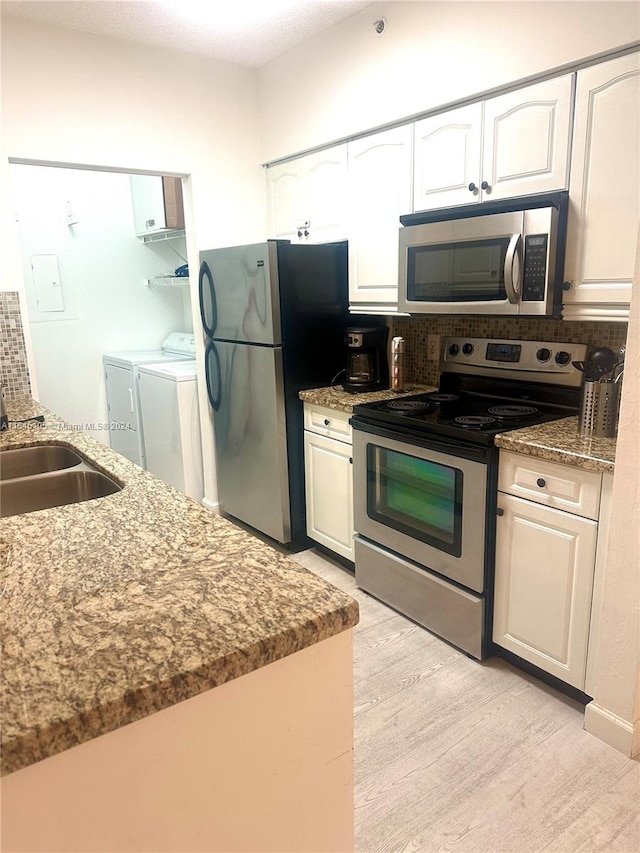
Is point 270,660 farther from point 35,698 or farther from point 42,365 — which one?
point 42,365

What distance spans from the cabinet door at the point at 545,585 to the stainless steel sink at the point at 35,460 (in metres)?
1.46

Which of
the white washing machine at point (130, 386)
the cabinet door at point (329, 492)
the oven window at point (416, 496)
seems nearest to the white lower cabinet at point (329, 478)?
the cabinet door at point (329, 492)

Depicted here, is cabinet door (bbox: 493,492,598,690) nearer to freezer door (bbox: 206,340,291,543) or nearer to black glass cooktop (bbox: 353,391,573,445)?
black glass cooktop (bbox: 353,391,573,445)

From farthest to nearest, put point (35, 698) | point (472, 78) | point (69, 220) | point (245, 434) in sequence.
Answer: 1. point (69, 220)
2. point (245, 434)
3. point (472, 78)
4. point (35, 698)

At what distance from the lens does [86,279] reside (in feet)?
14.7

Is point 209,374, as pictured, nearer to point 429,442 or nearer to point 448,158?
point 429,442

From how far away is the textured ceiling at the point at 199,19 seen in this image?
8.40 feet

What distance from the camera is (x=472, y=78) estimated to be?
7.32 ft

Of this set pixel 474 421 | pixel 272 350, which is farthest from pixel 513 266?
pixel 272 350

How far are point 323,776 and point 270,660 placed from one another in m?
0.23

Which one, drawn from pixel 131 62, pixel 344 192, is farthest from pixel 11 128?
pixel 344 192

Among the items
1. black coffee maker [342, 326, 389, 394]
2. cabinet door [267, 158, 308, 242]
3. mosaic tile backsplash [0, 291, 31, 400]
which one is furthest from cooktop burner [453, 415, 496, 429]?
mosaic tile backsplash [0, 291, 31, 400]

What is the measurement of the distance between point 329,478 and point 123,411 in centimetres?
206

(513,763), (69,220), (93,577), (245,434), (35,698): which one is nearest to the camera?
(35,698)
